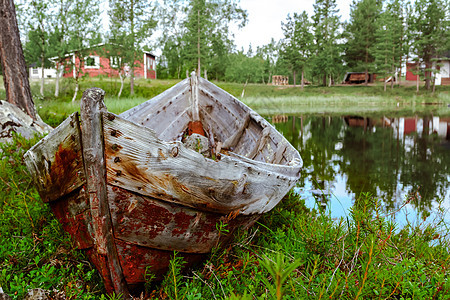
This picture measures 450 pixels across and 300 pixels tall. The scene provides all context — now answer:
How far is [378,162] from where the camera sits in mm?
7621

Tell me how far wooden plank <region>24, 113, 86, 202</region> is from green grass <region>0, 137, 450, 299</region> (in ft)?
1.78

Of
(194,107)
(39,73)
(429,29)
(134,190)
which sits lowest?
(134,190)

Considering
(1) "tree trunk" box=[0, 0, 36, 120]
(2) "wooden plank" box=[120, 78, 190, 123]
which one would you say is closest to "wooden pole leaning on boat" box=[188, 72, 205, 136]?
(2) "wooden plank" box=[120, 78, 190, 123]

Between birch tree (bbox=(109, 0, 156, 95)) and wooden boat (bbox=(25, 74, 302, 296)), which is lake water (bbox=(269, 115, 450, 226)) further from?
birch tree (bbox=(109, 0, 156, 95))

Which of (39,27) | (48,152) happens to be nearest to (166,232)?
(48,152)

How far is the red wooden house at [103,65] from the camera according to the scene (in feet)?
57.4

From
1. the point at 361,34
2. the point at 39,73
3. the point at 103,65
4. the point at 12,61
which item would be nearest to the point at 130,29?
the point at 103,65

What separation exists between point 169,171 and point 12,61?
540 centimetres

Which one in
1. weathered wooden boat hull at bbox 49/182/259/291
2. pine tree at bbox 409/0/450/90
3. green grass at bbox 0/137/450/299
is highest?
pine tree at bbox 409/0/450/90

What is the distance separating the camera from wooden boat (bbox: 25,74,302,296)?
1.77 metres

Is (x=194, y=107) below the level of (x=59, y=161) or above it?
above

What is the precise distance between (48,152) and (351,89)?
1331 inches

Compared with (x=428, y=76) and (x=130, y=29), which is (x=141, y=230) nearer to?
(x=130, y=29)

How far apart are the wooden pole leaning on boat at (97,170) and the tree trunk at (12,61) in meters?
4.97
